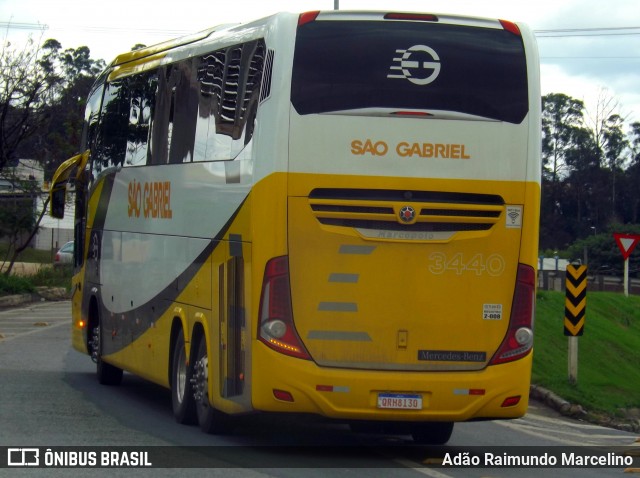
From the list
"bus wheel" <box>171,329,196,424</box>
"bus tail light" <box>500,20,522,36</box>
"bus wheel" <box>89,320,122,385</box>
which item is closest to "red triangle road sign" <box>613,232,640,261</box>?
"bus wheel" <box>89,320,122,385</box>

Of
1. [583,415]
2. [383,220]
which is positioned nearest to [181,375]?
[383,220]

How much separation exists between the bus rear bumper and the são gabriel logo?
263 centimetres

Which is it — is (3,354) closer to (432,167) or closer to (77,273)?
(77,273)

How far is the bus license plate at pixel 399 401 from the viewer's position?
1035 cm

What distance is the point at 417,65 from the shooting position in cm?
1062

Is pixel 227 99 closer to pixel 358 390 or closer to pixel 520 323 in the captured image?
pixel 358 390

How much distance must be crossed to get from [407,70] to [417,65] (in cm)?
10

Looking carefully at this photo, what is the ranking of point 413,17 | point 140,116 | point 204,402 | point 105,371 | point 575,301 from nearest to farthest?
point 413,17 < point 204,402 < point 140,116 < point 105,371 < point 575,301

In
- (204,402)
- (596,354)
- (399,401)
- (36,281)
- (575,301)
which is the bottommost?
(596,354)

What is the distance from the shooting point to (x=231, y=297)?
1121 centimetres

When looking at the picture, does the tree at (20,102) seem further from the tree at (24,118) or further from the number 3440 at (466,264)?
the number 3440 at (466,264)

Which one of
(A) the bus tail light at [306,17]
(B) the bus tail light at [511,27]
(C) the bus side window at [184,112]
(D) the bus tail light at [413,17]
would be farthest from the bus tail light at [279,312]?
(B) the bus tail light at [511,27]

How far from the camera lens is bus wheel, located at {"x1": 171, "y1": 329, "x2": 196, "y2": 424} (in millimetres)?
12516

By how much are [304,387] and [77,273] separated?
8.75 metres
